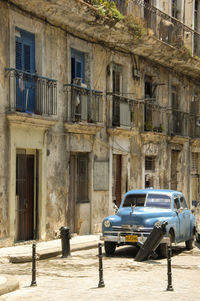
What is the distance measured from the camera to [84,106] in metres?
19.6

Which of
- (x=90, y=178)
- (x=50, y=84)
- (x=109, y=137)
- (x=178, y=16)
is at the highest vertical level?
(x=178, y=16)

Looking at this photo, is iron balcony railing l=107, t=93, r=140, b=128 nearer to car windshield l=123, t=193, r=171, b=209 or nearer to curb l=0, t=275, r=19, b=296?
car windshield l=123, t=193, r=171, b=209

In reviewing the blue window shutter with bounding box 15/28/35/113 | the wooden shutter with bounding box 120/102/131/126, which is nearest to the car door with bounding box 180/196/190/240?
the blue window shutter with bounding box 15/28/35/113

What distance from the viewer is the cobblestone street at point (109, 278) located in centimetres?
966

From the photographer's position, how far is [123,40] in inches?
848

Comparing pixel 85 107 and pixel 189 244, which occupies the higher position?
pixel 85 107

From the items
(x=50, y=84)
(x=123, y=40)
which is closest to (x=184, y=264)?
(x=50, y=84)

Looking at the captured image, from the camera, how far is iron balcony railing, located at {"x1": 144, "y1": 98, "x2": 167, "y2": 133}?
24.0m

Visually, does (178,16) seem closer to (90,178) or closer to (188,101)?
(188,101)

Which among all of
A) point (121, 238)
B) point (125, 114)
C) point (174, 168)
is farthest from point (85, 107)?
point (174, 168)

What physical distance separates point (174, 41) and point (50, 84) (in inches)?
349

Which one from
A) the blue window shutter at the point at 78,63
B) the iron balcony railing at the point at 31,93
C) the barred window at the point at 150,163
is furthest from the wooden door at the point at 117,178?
the iron balcony railing at the point at 31,93

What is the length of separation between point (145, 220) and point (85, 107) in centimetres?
619

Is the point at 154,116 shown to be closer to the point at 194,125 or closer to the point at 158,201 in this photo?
the point at 194,125
